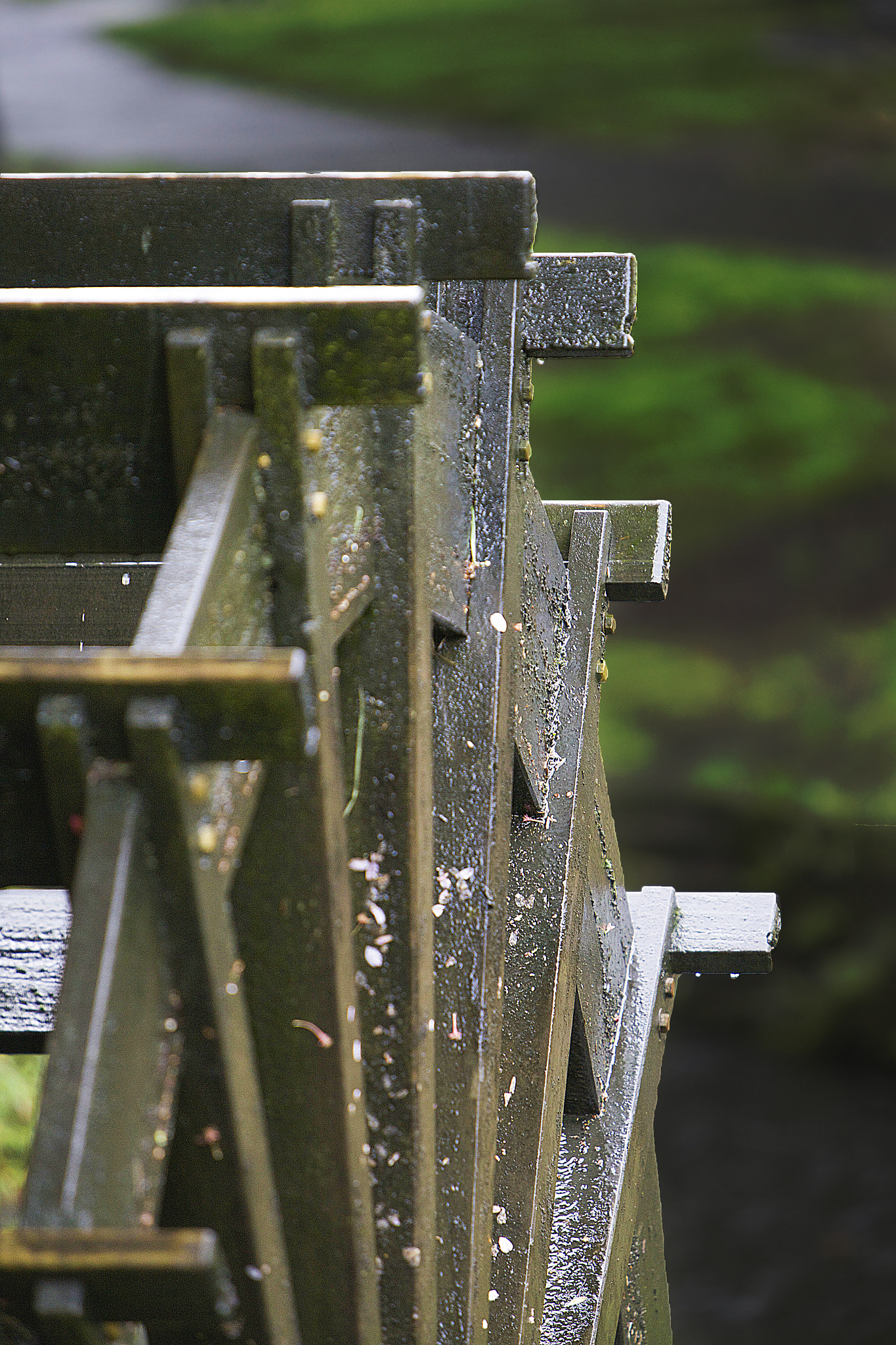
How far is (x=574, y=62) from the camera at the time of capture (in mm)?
10492

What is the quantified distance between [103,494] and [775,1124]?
24.8 feet

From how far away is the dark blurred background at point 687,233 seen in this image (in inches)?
380

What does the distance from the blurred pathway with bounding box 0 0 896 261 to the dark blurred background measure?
2 cm

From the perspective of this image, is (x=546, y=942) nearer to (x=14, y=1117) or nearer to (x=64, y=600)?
(x=64, y=600)

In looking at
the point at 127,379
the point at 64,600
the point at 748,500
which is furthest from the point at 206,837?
the point at 748,500

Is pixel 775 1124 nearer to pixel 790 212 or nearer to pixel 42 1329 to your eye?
pixel 790 212

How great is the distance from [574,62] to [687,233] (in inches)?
65.0

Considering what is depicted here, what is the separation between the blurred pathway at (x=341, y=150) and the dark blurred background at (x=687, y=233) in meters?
0.02

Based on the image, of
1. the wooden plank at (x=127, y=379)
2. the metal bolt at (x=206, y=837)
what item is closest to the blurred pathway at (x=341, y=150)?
the wooden plank at (x=127, y=379)

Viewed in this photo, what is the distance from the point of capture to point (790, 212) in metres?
10.4

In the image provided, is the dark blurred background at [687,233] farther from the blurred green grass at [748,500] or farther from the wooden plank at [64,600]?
the wooden plank at [64,600]

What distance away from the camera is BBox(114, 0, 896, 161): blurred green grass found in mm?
10227

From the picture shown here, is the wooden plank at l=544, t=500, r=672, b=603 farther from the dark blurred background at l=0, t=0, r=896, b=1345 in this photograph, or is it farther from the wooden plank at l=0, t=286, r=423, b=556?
the dark blurred background at l=0, t=0, r=896, b=1345

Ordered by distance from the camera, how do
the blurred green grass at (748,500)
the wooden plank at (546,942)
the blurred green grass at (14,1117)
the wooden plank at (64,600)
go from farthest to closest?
the blurred green grass at (748,500) < the blurred green grass at (14,1117) < the wooden plank at (64,600) < the wooden plank at (546,942)
